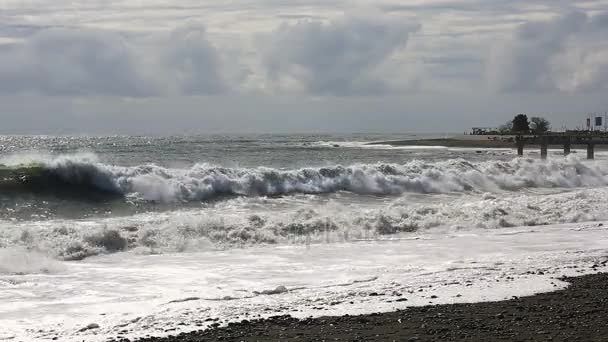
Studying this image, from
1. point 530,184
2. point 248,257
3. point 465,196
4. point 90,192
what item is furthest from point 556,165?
point 248,257

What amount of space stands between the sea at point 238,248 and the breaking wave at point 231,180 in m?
0.09

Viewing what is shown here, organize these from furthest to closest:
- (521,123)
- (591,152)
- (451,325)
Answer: (521,123) → (591,152) → (451,325)

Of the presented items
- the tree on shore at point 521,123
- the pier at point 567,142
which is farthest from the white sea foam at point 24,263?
the tree on shore at point 521,123

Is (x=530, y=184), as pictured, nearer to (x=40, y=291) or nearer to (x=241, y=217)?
(x=241, y=217)

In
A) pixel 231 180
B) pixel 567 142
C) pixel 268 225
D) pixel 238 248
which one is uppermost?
pixel 567 142

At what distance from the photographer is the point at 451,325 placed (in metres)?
9.13

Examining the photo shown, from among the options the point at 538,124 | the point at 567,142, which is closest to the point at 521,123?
the point at 538,124

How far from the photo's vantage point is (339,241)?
1766cm

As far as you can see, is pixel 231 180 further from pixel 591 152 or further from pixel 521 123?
pixel 521 123

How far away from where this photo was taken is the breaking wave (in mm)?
26967

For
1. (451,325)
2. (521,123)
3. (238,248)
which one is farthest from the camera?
(521,123)

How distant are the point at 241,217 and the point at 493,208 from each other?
8108mm

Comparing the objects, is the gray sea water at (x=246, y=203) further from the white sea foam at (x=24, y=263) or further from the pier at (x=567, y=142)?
the pier at (x=567, y=142)

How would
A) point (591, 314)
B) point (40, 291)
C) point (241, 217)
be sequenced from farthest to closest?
1. point (241, 217)
2. point (40, 291)
3. point (591, 314)
